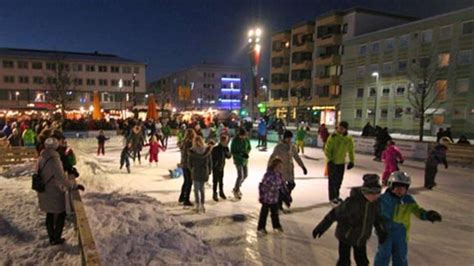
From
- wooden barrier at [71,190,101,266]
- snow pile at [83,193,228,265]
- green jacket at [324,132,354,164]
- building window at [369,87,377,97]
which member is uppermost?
building window at [369,87,377,97]

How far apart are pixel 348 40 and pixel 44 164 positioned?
4378 cm

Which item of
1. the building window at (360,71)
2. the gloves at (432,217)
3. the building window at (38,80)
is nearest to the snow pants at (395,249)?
the gloves at (432,217)

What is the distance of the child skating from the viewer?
Answer: 3584 millimetres

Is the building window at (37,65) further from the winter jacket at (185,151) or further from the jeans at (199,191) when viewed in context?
the jeans at (199,191)

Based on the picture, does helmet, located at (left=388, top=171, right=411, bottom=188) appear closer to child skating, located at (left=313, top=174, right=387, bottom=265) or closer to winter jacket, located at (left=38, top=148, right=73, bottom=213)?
child skating, located at (left=313, top=174, right=387, bottom=265)

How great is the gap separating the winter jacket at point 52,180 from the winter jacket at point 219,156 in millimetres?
3372

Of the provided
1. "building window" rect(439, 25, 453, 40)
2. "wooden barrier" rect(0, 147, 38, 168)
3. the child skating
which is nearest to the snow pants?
the child skating

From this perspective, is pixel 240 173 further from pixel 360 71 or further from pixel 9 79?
pixel 9 79

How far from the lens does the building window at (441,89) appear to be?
33219 mm

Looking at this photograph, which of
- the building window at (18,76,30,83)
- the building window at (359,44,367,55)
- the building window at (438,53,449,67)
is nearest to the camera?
the building window at (438,53,449,67)

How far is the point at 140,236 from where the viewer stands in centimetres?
534

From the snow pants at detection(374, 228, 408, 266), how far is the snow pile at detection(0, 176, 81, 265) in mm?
3640

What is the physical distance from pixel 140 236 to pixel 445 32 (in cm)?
3639

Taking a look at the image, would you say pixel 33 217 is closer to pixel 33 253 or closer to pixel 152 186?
pixel 33 253
